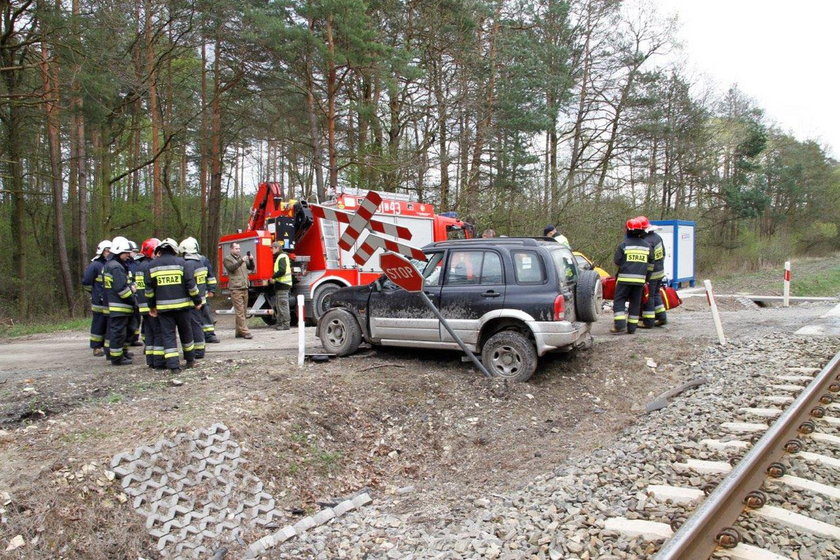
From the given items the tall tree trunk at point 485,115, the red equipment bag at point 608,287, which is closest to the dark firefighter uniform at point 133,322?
the red equipment bag at point 608,287

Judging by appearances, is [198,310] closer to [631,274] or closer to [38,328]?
[631,274]

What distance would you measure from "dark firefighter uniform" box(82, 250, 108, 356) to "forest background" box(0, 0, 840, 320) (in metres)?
5.10

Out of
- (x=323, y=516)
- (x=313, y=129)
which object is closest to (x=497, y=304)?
(x=323, y=516)

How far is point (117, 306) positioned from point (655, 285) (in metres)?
8.45

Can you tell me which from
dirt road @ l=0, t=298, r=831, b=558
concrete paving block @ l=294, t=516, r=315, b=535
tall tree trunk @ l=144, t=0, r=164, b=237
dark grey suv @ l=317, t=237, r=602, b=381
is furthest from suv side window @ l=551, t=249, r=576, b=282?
tall tree trunk @ l=144, t=0, r=164, b=237

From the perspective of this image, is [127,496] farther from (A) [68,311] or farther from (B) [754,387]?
(A) [68,311]

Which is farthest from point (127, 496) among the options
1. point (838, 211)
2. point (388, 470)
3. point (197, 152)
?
point (838, 211)

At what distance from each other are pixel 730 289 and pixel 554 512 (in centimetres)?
1774

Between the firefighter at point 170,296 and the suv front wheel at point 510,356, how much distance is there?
3830 mm

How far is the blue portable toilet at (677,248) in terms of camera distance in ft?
57.2

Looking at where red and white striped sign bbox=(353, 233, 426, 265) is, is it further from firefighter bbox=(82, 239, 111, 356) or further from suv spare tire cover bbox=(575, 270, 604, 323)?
firefighter bbox=(82, 239, 111, 356)

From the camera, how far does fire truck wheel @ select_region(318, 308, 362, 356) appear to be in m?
7.84

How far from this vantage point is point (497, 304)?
681 cm

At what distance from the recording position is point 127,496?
4.08 m
